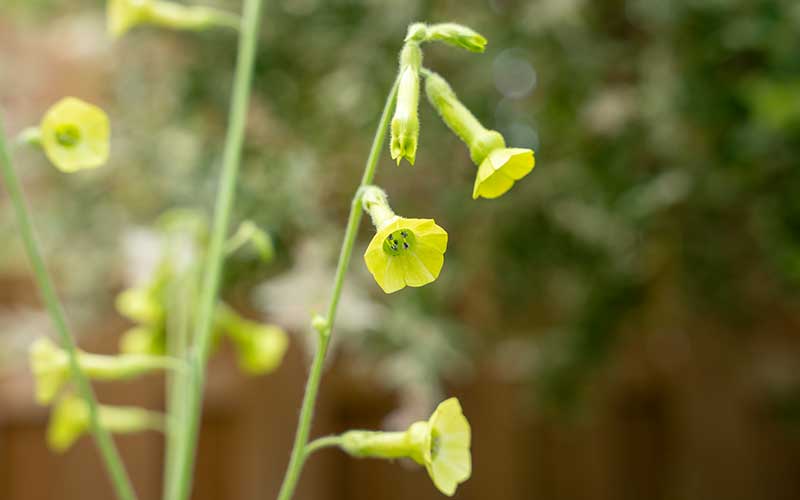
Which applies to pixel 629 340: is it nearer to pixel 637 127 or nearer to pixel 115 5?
pixel 637 127

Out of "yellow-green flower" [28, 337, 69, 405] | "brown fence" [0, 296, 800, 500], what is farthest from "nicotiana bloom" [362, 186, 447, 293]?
"brown fence" [0, 296, 800, 500]

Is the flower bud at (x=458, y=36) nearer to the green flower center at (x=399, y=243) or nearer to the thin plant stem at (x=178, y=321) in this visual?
the green flower center at (x=399, y=243)

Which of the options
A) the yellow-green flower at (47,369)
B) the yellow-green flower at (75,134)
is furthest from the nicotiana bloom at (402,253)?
the yellow-green flower at (47,369)

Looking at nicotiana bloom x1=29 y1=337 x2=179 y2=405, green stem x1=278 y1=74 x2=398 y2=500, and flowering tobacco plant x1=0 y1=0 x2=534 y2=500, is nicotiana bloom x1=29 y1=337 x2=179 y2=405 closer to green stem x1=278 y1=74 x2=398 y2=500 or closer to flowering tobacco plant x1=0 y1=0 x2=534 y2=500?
flowering tobacco plant x1=0 y1=0 x2=534 y2=500

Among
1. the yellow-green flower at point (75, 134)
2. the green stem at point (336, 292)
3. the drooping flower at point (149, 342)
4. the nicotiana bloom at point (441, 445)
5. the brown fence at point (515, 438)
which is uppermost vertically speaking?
the brown fence at point (515, 438)

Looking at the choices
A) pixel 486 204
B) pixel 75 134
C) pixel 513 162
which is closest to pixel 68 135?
pixel 75 134

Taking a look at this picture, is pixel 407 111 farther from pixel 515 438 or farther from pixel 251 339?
pixel 515 438

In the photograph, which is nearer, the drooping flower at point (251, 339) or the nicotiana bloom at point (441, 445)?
the nicotiana bloom at point (441, 445)
